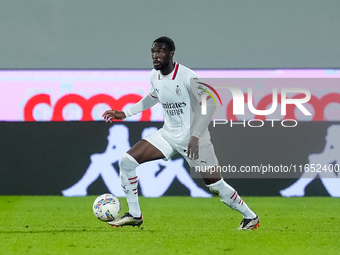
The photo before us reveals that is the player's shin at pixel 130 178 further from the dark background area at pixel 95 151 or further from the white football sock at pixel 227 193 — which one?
the dark background area at pixel 95 151

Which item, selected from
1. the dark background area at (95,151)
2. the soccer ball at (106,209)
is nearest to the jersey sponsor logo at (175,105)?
the soccer ball at (106,209)

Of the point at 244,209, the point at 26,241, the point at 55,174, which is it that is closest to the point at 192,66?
the point at 55,174

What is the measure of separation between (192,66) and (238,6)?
4.13 feet

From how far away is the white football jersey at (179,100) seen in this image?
24.6ft

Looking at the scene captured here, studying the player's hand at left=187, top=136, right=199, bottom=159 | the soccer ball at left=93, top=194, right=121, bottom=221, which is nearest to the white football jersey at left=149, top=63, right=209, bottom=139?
the player's hand at left=187, top=136, right=199, bottom=159

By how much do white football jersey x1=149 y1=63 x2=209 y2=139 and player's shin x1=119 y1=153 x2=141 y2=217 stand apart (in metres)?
0.49

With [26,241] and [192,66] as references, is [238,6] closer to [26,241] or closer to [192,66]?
[192,66]

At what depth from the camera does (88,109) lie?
12258 mm

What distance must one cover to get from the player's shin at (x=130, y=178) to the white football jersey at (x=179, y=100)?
19.2 inches

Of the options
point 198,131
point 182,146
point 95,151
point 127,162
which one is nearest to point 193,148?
point 198,131

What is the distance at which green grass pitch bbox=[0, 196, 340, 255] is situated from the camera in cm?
630

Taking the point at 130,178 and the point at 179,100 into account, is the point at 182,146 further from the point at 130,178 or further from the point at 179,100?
the point at 130,178

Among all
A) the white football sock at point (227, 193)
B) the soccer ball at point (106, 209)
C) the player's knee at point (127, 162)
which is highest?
the player's knee at point (127, 162)

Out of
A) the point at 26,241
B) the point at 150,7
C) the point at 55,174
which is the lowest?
the point at 55,174
